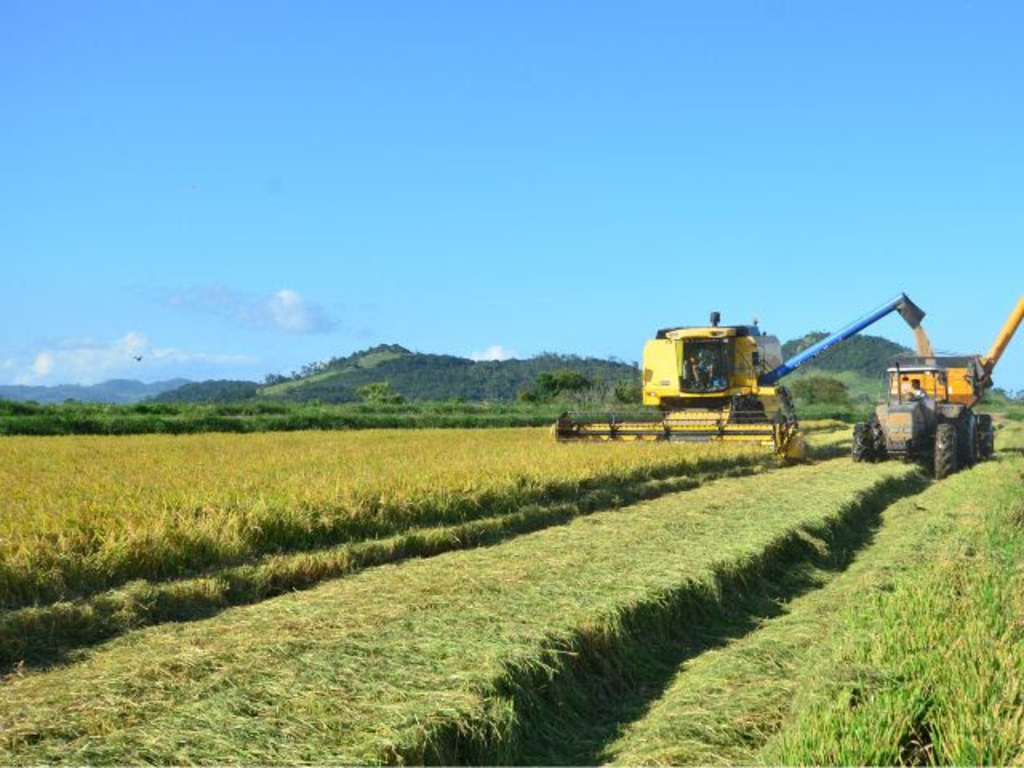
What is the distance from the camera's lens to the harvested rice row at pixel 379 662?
4551 mm

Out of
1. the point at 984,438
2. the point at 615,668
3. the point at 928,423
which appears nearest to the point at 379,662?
the point at 615,668

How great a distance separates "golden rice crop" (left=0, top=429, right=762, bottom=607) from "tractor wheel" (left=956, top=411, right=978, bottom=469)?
18.2 feet

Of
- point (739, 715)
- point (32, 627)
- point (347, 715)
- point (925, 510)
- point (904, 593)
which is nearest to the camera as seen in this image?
point (347, 715)

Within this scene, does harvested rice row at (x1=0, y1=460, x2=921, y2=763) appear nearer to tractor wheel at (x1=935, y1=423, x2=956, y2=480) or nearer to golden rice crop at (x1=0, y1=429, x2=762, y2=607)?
golden rice crop at (x1=0, y1=429, x2=762, y2=607)

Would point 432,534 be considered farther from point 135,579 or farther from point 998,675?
point 998,675

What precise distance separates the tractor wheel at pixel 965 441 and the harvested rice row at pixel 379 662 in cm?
1305

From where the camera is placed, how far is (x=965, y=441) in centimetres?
2127

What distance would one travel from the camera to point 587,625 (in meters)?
6.67

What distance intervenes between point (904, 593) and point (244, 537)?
17.6 ft

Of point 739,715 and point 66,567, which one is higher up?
point 66,567

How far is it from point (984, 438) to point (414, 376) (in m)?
132

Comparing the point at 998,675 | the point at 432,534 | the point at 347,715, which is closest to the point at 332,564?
the point at 432,534

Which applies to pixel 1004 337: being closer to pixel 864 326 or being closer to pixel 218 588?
pixel 864 326

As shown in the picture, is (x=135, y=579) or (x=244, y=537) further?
(x=244, y=537)
